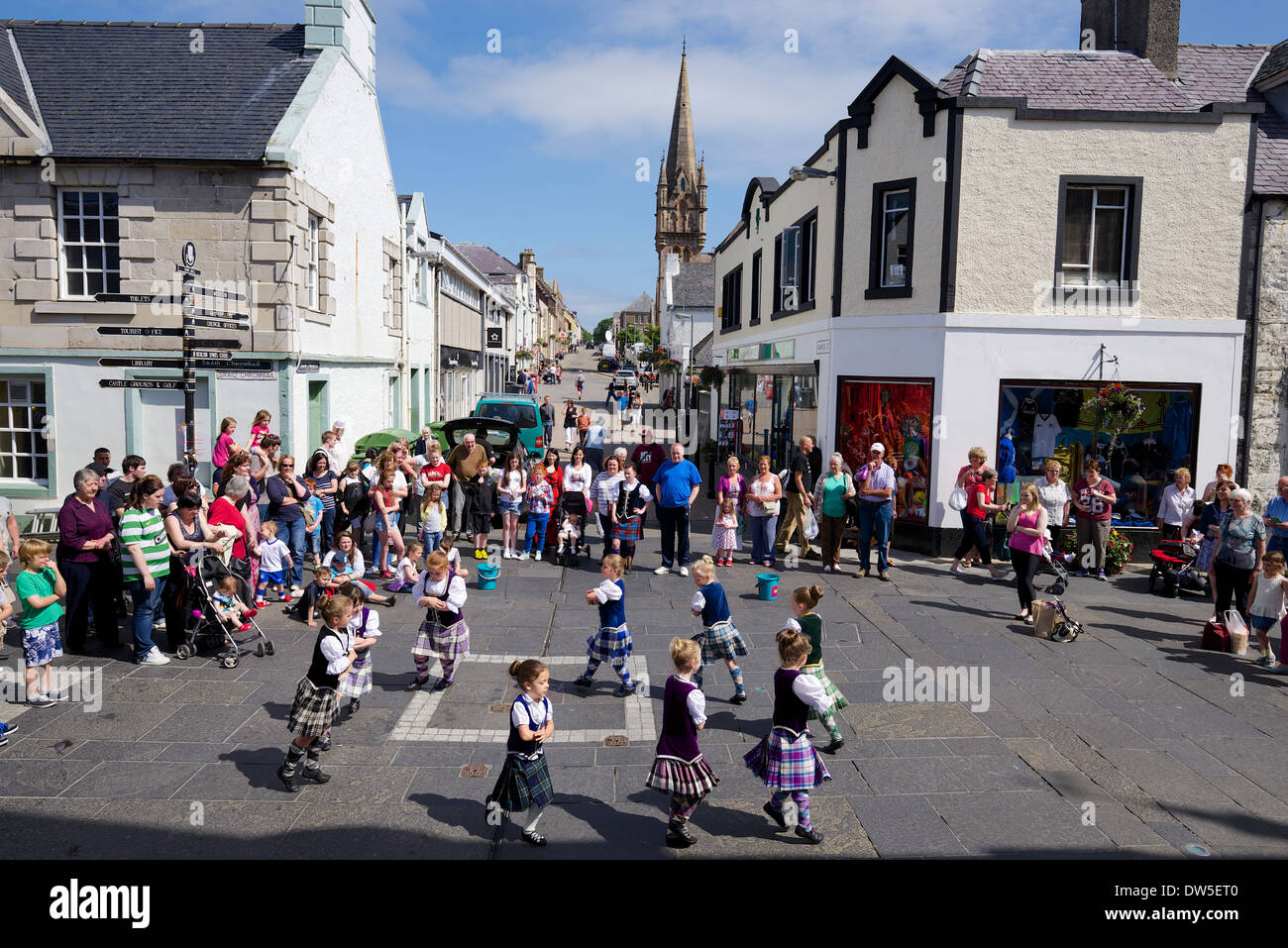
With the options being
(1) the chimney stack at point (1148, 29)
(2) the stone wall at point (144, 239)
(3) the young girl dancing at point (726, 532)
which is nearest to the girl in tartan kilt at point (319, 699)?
(3) the young girl dancing at point (726, 532)

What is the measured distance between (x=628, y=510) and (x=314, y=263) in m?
9.67

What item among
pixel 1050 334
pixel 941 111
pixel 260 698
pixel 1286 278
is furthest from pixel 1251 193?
pixel 260 698

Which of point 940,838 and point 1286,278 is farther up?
point 1286,278

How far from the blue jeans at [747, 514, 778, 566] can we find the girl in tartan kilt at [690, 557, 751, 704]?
222 inches

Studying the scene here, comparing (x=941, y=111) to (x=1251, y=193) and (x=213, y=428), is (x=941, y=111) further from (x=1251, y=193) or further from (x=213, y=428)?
(x=213, y=428)

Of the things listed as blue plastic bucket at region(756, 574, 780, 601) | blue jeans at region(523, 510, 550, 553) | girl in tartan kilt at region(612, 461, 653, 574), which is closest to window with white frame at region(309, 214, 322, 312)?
blue jeans at region(523, 510, 550, 553)

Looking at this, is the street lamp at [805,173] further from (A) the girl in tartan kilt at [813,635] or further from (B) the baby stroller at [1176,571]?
(A) the girl in tartan kilt at [813,635]

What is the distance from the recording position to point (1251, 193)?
48.2 feet

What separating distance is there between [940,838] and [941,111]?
1245 centimetres

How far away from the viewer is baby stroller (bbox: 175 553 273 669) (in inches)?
357

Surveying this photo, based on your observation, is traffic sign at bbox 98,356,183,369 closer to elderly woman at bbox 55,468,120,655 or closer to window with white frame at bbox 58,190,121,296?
elderly woman at bbox 55,468,120,655

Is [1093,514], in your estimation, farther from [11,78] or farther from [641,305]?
[641,305]

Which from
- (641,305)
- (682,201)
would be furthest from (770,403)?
(641,305)
